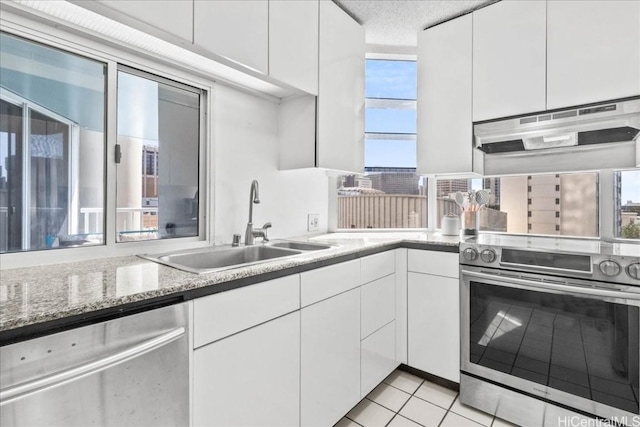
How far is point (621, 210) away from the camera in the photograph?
6.66 ft

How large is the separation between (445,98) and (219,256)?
190 centimetres

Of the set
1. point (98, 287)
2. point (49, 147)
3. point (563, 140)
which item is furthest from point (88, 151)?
point (563, 140)

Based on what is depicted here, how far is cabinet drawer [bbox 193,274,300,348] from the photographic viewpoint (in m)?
1.05

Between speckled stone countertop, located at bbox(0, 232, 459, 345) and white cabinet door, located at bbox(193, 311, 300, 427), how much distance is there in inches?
8.4

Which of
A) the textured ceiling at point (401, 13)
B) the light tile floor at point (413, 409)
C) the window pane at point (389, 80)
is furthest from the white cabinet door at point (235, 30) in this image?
the light tile floor at point (413, 409)

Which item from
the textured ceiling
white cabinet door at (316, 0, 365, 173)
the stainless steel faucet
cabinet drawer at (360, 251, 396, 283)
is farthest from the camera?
the textured ceiling

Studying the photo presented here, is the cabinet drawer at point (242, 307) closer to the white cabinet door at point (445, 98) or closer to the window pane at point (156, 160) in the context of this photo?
the window pane at point (156, 160)

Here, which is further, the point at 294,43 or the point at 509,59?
the point at 509,59

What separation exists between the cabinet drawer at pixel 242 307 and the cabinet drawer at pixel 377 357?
2.31ft

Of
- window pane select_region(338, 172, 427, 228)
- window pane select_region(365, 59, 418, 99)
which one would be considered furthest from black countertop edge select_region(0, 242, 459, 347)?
window pane select_region(365, 59, 418, 99)

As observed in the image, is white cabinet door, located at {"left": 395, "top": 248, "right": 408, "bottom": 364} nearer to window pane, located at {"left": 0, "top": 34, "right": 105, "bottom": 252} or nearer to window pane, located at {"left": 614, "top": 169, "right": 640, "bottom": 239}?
window pane, located at {"left": 614, "top": 169, "right": 640, "bottom": 239}

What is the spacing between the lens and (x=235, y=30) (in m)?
1.48

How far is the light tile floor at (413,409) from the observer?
172 cm

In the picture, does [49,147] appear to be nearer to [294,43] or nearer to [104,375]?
[104,375]
